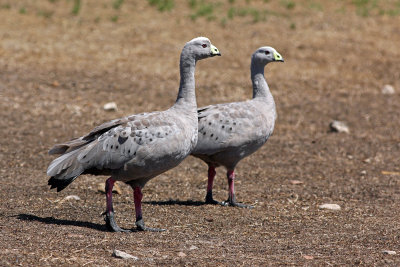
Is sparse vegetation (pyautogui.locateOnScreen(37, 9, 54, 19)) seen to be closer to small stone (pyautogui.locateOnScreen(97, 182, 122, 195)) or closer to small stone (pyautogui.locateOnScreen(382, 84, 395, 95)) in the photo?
small stone (pyautogui.locateOnScreen(382, 84, 395, 95))

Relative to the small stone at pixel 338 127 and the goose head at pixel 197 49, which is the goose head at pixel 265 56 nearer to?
the goose head at pixel 197 49

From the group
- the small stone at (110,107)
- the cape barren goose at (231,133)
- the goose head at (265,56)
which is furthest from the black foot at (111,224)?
the small stone at (110,107)

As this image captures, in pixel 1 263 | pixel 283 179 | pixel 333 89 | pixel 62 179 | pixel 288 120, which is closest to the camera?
pixel 1 263

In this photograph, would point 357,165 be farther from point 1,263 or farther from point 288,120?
point 1,263

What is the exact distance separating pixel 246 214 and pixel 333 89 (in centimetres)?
890

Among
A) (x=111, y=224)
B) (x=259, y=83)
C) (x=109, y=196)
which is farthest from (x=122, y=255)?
(x=259, y=83)

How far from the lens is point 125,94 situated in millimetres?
15430

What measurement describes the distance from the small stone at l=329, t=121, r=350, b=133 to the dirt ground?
0.21 metres

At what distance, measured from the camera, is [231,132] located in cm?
900

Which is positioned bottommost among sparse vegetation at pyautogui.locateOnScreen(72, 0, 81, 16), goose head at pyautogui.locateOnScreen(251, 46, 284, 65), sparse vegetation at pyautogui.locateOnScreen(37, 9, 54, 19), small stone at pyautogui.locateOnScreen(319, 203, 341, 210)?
small stone at pyautogui.locateOnScreen(319, 203, 341, 210)

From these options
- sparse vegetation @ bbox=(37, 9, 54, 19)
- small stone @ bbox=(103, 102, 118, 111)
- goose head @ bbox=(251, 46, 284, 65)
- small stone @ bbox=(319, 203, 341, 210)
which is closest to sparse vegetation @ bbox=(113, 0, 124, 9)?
sparse vegetation @ bbox=(37, 9, 54, 19)

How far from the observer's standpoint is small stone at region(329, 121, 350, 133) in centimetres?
1403

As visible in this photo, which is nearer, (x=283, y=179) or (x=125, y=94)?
(x=283, y=179)

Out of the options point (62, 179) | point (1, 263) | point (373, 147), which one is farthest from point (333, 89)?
point (1, 263)
